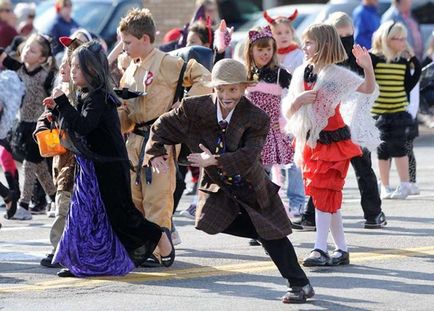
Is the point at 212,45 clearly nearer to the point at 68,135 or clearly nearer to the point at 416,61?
the point at 416,61

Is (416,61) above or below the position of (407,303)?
above

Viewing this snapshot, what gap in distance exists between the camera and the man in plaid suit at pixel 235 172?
806 cm

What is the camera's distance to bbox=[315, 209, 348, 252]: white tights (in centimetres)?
932

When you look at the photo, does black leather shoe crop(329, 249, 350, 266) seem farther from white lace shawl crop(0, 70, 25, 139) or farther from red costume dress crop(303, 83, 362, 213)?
white lace shawl crop(0, 70, 25, 139)

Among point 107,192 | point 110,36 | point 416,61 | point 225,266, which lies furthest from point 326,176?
point 110,36

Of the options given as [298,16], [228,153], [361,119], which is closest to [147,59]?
[361,119]

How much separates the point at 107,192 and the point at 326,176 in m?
1.55

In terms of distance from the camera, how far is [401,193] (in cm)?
1340

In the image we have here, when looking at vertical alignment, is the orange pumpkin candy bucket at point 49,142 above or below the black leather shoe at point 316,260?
above

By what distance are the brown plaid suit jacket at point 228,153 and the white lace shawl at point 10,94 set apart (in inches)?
150

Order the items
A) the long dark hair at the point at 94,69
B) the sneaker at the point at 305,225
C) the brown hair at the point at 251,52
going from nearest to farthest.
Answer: the long dark hair at the point at 94,69 → the brown hair at the point at 251,52 → the sneaker at the point at 305,225

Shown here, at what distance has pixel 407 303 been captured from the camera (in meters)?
8.09

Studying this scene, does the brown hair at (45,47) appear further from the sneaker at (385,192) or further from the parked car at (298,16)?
the parked car at (298,16)

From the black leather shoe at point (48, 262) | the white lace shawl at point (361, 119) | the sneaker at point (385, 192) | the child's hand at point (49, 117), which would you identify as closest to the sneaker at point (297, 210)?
the sneaker at point (385, 192)
